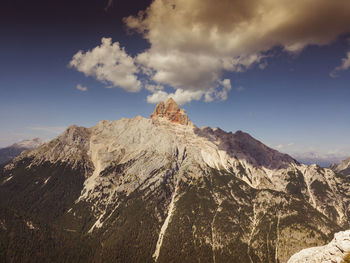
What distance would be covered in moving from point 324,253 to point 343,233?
691 cm

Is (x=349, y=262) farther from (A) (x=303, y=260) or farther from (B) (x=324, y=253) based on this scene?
(A) (x=303, y=260)

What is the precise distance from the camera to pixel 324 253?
154 ft

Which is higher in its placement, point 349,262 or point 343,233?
point 343,233

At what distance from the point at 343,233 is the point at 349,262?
6.60 metres

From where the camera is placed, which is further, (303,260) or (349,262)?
(303,260)

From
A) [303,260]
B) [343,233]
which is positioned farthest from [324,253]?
[303,260]

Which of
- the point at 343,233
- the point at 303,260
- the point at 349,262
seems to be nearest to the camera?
the point at 349,262

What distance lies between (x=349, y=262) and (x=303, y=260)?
58.8 feet

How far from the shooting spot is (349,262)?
39688 mm

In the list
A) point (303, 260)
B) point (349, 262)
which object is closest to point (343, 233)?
point (349, 262)

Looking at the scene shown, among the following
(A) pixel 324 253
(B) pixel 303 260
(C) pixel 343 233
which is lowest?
(B) pixel 303 260

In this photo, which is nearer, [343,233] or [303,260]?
[343,233]

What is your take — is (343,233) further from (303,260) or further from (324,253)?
(303,260)

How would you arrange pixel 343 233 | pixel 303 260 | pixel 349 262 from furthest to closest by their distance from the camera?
pixel 303 260 < pixel 343 233 < pixel 349 262
